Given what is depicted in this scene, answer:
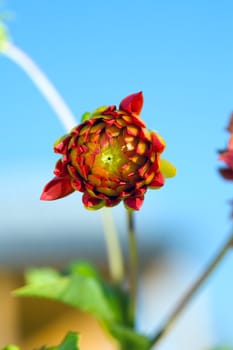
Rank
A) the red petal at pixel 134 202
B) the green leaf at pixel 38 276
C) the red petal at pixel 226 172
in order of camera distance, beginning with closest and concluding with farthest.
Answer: the red petal at pixel 134 202, the red petal at pixel 226 172, the green leaf at pixel 38 276

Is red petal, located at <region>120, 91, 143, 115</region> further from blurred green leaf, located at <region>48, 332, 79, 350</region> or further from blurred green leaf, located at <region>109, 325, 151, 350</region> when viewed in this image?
blurred green leaf, located at <region>109, 325, 151, 350</region>

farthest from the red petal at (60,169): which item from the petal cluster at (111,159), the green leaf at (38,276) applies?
the green leaf at (38,276)

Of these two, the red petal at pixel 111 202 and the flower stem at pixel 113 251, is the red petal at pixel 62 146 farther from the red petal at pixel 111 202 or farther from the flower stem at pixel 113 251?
the flower stem at pixel 113 251

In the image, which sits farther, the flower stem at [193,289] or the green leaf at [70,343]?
the flower stem at [193,289]

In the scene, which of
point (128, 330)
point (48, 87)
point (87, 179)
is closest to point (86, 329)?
point (48, 87)

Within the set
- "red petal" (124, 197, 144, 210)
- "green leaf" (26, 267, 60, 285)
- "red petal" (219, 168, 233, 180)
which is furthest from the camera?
"green leaf" (26, 267, 60, 285)

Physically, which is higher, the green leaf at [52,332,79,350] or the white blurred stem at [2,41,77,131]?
the white blurred stem at [2,41,77,131]

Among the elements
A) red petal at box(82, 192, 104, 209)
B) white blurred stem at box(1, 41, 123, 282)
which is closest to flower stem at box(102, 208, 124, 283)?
white blurred stem at box(1, 41, 123, 282)
